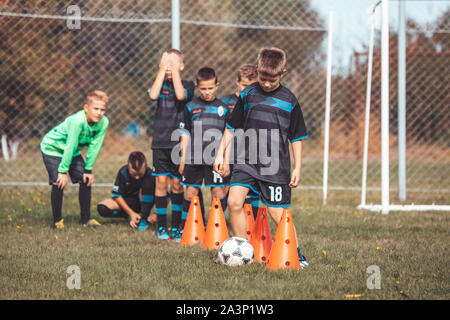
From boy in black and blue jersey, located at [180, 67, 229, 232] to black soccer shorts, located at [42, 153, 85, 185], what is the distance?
1.33 metres

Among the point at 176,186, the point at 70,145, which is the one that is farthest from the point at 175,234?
the point at 70,145

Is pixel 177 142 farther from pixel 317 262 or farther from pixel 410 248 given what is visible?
pixel 410 248

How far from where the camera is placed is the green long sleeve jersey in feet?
16.9

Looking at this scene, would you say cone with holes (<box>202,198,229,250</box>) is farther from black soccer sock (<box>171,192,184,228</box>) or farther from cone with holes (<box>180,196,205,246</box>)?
black soccer sock (<box>171,192,184,228</box>)

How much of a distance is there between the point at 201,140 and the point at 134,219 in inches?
51.5

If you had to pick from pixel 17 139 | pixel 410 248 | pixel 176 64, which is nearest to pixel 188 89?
pixel 176 64

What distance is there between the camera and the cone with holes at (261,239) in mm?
4055

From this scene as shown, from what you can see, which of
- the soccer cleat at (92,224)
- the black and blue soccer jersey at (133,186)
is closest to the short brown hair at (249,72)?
the black and blue soccer jersey at (133,186)

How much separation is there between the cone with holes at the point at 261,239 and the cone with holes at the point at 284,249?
0.36m

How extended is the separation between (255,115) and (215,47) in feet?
44.9

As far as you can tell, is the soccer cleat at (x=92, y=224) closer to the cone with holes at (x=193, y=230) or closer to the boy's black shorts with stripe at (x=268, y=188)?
the cone with holes at (x=193, y=230)

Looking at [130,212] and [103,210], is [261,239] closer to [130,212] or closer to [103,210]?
[130,212]

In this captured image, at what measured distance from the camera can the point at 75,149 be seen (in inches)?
213

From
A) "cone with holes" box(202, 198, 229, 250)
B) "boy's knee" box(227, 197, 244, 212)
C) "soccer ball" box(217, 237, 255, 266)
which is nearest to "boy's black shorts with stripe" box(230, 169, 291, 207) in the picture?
"boy's knee" box(227, 197, 244, 212)
